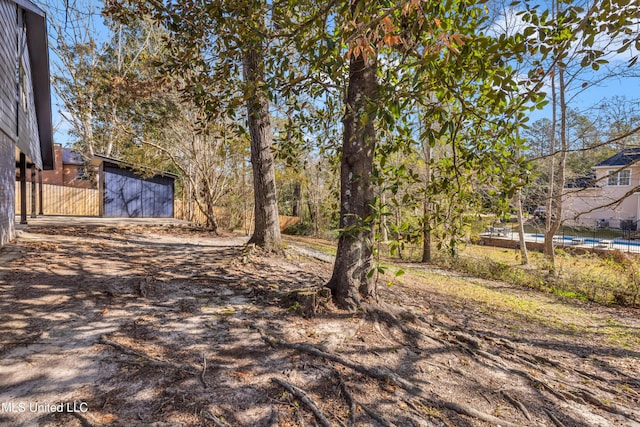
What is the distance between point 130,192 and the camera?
704 inches

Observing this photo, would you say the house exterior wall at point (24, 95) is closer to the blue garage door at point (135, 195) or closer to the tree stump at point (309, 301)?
the blue garage door at point (135, 195)

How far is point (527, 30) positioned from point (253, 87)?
244 cm

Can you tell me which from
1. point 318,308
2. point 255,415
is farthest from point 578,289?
point 255,415

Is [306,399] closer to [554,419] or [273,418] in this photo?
[273,418]

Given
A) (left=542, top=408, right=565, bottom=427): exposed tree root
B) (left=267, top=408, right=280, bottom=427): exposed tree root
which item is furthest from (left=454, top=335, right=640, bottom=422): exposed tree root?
(left=267, top=408, right=280, bottom=427): exposed tree root

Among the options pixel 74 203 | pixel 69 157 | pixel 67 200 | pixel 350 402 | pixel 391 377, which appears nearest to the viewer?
pixel 350 402

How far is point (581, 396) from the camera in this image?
2998mm

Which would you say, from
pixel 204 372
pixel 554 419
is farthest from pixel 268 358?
pixel 554 419

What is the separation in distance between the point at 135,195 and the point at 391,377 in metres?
18.6

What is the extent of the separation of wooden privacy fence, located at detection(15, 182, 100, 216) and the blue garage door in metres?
3.14

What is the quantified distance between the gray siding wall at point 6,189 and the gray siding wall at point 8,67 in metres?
0.27

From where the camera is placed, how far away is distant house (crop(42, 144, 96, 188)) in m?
25.0

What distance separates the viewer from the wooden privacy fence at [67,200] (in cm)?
1948

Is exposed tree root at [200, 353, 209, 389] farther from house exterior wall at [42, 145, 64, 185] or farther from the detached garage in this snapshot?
house exterior wall at [42, 145, 64, 185]
